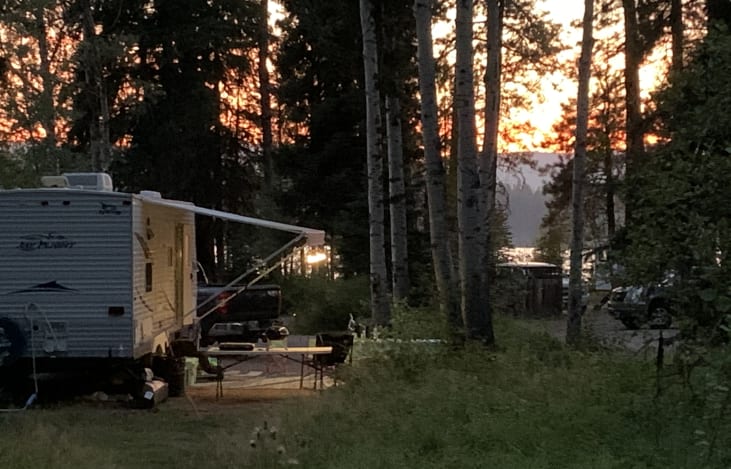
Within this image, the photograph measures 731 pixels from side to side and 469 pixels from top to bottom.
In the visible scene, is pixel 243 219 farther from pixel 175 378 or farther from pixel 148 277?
pixel 175 378

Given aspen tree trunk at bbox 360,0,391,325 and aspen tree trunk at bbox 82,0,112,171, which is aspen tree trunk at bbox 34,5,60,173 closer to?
aspen tree trunk at bbox 82,0,112,171

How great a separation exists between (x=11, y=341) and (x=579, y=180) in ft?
32.8

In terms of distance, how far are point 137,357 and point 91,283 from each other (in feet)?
3.36

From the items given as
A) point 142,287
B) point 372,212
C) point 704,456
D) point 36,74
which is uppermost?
point 36,74

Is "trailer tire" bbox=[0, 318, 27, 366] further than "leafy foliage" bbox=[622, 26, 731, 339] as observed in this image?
Yes

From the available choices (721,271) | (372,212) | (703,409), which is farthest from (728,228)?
(372,212)

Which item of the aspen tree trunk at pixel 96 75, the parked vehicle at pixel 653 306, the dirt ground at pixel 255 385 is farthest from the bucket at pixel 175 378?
the aspen tree trunk at pixel 96 75

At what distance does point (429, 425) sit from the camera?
7496 millimetres

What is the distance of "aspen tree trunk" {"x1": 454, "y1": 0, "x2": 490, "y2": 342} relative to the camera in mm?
11945

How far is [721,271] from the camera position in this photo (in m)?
7.18

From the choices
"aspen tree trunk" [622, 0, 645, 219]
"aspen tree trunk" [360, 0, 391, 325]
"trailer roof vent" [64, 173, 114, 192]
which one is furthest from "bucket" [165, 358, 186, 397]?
"aspen tree trunk" [622, 0, 645, 219]

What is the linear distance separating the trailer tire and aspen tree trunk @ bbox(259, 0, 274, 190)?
2200 cm

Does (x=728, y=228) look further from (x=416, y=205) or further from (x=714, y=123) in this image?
(x=416, y=205)

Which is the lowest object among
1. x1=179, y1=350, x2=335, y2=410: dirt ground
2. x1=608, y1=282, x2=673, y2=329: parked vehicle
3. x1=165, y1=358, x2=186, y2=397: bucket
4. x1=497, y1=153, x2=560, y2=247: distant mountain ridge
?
x1=179, y1=350, x2=335, y2=410: dirt ground
